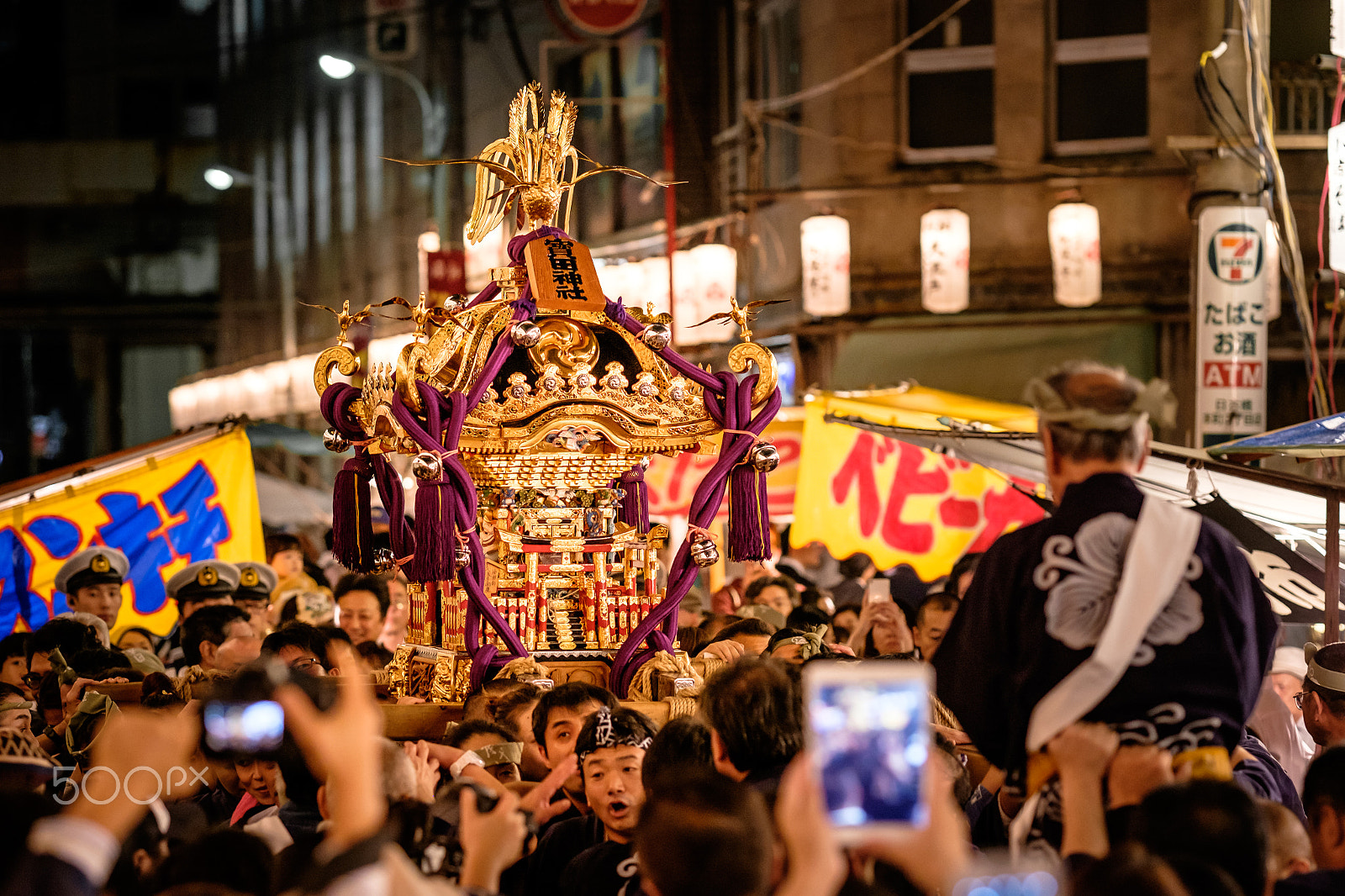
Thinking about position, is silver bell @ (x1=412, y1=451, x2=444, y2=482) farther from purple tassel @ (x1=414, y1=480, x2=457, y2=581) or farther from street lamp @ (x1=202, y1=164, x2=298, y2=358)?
street lamp @ (x1=202, y1=164, x2=298, y2=358)

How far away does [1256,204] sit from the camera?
11.8 meters

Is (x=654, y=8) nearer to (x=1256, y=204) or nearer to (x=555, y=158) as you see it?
A: (x=1256, y=204)

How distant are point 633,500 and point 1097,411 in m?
3.55

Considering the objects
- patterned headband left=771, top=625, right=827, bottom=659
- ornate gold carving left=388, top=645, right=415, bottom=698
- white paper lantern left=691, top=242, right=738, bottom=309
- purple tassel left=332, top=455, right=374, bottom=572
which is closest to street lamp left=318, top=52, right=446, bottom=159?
white paper lantern left=691, top=242, right=738, bottom=309

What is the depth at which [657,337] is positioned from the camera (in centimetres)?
610

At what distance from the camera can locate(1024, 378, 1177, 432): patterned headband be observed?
3.26 meters

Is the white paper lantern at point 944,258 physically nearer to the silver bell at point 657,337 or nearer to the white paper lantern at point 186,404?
the silver bell at point 657,337

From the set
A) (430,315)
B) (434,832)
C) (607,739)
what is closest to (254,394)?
(430,315)

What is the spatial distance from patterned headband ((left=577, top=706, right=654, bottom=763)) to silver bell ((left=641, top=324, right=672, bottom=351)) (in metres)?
2.34

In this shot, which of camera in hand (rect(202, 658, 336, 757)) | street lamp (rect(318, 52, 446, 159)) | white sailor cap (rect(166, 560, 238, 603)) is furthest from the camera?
street lamp (rect(318, 52, 446, 159))

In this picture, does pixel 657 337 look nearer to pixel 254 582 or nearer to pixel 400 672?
pixel 400 672

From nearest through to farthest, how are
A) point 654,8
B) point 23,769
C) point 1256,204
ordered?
point 23,769, point 1256,204, point 654,8

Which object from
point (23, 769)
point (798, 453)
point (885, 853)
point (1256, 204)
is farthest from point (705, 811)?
point (1256, 204)

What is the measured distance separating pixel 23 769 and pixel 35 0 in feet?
112
